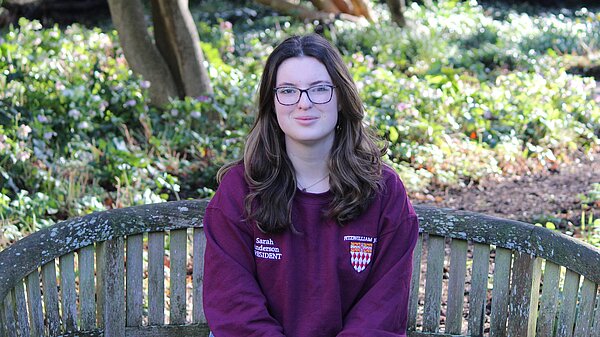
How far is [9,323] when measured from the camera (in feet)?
8.55

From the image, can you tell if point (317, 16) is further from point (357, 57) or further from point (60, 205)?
point (60, 205)

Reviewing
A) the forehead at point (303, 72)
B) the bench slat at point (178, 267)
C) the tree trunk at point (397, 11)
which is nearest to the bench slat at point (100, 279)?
the bench slat at point (178, 267)

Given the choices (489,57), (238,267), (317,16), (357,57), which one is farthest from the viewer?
(317,16)

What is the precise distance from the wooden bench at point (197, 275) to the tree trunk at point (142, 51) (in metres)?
4.07

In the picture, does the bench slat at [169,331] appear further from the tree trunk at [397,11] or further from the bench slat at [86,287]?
the tree trunk at [397,11]

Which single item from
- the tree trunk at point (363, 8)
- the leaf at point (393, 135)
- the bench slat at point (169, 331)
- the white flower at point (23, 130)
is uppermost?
the tree trunk at point (363, 8)

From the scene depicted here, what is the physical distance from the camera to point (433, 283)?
10.1ft

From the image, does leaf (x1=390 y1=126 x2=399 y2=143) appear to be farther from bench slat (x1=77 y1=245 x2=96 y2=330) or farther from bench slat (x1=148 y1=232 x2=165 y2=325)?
bench slat (x1=77 y1=245 x2=96 y2=330)

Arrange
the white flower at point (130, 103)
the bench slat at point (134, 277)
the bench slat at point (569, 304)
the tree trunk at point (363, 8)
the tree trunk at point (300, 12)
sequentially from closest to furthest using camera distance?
the bench slat at point (569, 304) < the bench slat at point (134, 277) < the white flower at point (130, 103) < the tree trunk at point (300, 12) < the tree trunk at point (363, 8)

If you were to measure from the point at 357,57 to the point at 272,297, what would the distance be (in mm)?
6240

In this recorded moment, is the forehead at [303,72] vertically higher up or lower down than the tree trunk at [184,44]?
lower down

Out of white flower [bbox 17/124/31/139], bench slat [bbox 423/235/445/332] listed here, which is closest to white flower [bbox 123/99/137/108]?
white flower [bbox 17/124/31/139]

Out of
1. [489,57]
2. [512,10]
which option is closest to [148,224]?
[489,57]

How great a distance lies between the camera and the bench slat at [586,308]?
9.14ft
